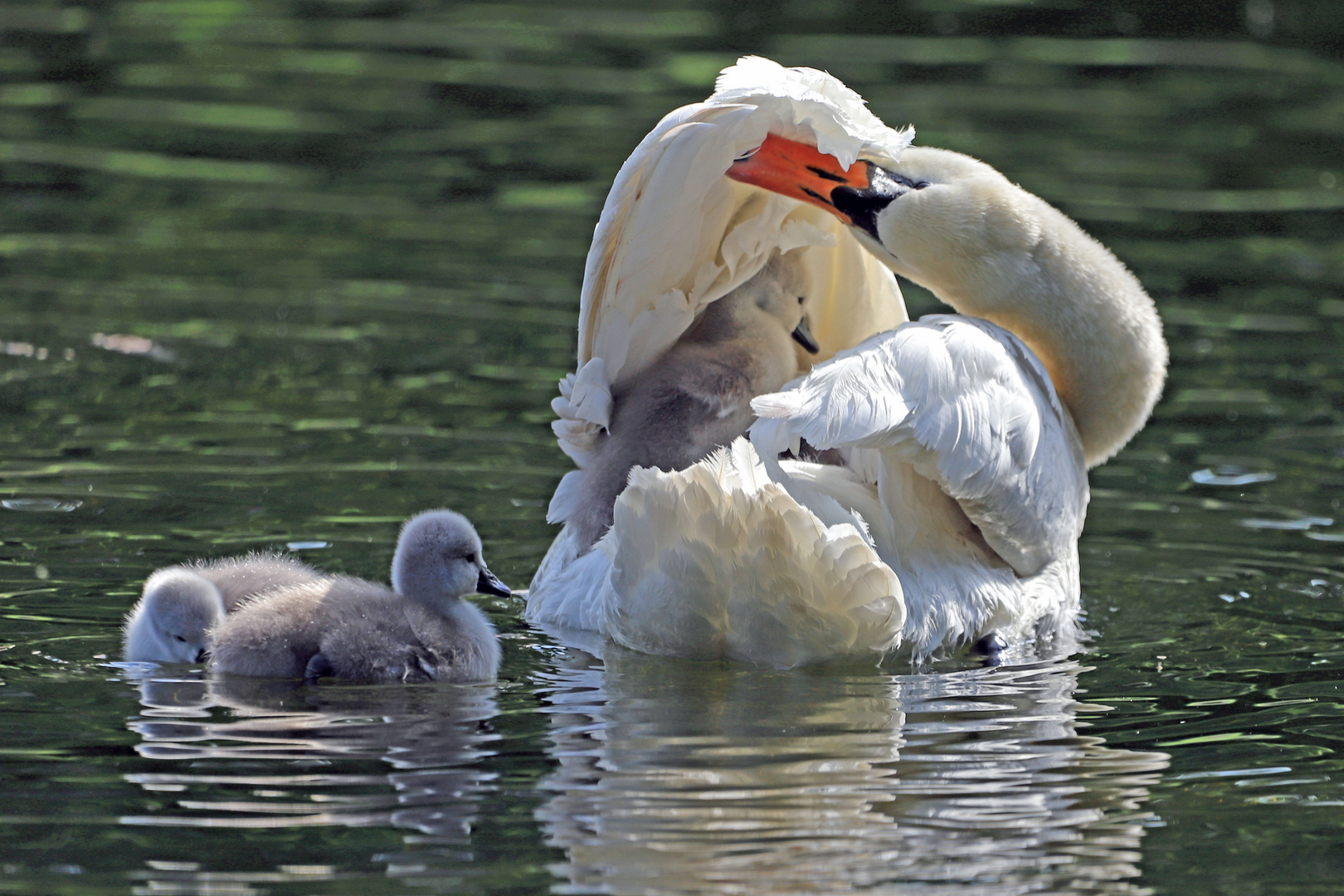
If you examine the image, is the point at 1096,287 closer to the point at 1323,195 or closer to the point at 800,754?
the point at 800,754

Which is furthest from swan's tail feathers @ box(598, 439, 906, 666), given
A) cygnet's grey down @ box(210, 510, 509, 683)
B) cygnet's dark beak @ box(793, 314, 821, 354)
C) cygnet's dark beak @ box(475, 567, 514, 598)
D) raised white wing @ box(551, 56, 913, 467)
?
cygnet's dark beak @ box(793, 314, 821, 354)

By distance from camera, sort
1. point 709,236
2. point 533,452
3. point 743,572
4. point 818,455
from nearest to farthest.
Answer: point 743,572 < point 709,236 < point 818,455 < point 533,452

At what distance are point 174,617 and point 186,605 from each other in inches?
2.0

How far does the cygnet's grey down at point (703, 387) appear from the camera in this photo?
22.0ft

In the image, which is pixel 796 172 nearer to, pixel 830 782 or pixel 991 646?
pixel 991 646

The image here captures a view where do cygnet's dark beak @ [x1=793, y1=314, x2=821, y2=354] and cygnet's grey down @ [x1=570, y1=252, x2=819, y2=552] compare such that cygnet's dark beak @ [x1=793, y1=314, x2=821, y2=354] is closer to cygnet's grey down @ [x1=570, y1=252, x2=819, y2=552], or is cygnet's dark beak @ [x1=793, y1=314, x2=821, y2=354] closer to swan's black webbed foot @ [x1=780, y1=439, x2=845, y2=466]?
cygnet's grey down @ [x1=570, y1=252, x2=819, y2=552]

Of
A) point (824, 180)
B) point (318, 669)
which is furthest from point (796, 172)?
point (318, 669)

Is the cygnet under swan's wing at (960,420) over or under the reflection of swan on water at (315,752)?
over

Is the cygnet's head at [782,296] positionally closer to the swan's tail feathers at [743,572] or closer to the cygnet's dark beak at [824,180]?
the cygnet's dark beak at [824,180]

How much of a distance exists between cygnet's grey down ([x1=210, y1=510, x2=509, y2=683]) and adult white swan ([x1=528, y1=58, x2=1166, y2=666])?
1.55 ft

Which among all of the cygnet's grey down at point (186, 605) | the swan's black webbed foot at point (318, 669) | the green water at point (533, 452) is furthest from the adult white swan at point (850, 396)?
the cygnet's grey down at point (186, 605)

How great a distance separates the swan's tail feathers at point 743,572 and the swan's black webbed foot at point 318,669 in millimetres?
882

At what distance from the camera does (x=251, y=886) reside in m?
4.43

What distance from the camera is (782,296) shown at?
7.09 metres
